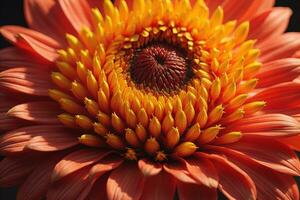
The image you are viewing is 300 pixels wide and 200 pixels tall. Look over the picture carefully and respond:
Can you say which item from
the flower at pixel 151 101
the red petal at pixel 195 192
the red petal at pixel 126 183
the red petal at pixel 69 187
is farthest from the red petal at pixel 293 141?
the red petal at pixel 69 187

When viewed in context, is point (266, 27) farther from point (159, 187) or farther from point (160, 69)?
point (159, 187)

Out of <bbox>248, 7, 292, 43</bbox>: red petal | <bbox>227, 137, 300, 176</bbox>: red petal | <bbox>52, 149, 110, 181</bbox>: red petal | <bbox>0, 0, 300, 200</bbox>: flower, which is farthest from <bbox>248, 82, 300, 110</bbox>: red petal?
<bbox>52, 149, 110, 181</bbox>: red petal

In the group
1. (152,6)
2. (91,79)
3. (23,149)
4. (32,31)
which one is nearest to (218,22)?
(152,6)

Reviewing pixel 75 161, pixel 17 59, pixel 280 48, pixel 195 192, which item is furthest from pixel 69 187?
pixel 280 48

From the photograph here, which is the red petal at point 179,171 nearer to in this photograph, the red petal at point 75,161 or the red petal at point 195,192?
the red petal at point 195,192

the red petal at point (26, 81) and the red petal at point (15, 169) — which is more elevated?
the red petal at point (26, 81)

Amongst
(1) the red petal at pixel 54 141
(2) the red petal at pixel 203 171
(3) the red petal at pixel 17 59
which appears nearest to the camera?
(2) the red petal at pixel 203 171

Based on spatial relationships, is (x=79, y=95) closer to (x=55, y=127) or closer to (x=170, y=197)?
(x=55, y=127)
